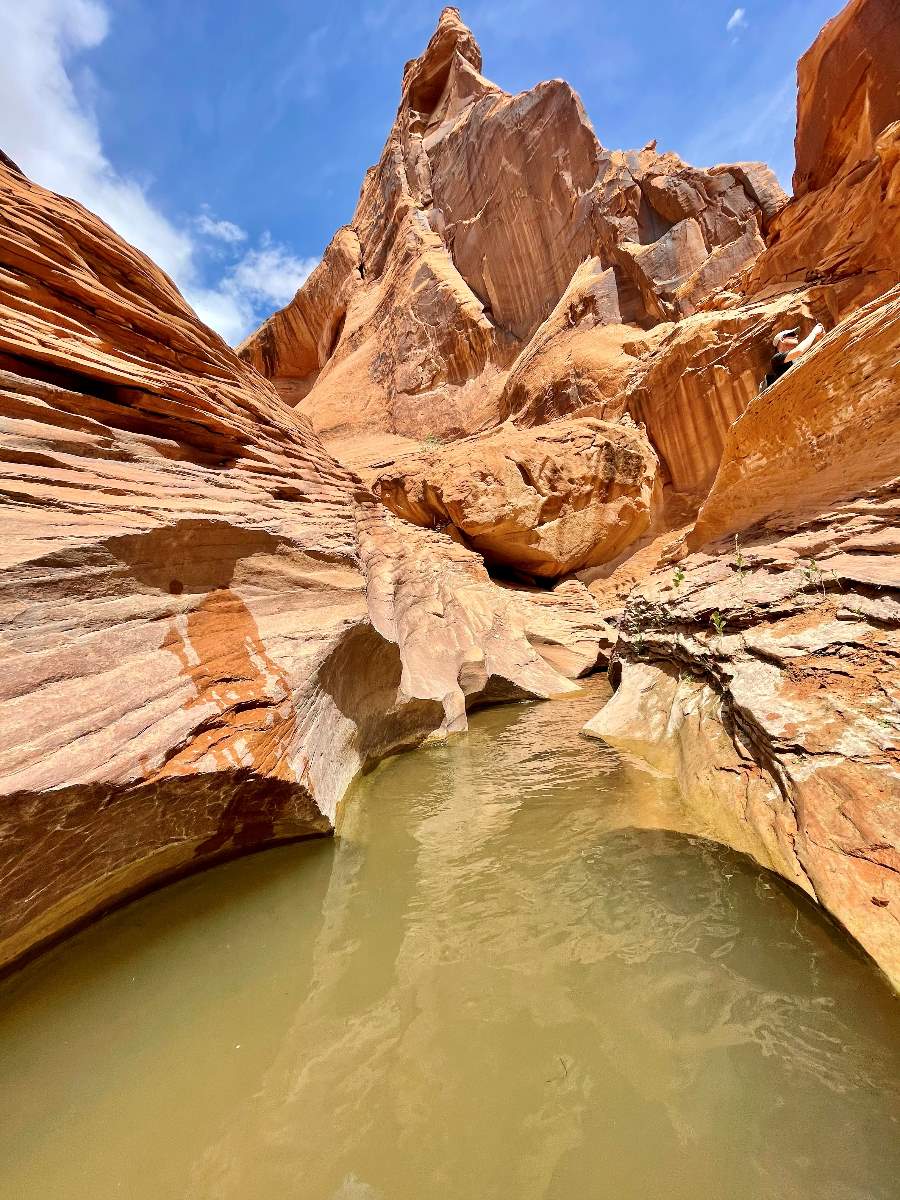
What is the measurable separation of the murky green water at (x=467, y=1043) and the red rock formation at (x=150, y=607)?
21.8 inches

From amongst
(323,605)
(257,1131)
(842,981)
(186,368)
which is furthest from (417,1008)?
(186,368)

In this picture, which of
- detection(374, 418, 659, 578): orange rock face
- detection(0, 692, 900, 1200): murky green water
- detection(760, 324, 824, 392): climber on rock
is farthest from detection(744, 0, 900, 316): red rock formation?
detection(0, 692, 900, 1200): murky green water

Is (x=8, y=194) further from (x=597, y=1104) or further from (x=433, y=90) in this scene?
(x=433, y=90)

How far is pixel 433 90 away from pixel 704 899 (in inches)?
1607

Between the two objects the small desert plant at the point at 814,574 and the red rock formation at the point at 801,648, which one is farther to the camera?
the small desert plant at the point at 814,574

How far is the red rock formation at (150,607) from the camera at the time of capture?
248 centimetres

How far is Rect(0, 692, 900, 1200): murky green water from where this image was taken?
1336mm

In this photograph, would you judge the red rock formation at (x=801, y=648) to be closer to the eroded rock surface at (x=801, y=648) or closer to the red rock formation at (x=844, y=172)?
the eroded rock surface at (x=801, y=648)

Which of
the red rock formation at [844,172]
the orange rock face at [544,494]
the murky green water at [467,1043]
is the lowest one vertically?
the murky green water at [467,1043]

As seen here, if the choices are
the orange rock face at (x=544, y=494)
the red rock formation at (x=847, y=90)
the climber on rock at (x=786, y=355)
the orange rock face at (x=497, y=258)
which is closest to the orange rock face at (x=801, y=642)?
the climber on rock at (x=786, y=355)

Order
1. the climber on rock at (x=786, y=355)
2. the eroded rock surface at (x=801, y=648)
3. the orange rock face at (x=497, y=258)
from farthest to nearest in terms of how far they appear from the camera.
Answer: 1. the orange rock face at (x=497, y=258)
2. the climber on rock at (x=786, y=355)
3. the eroded rock surface at (x=801, y=648)

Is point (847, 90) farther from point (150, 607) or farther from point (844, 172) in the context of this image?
point (150, 607)

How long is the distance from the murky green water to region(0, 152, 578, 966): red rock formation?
21.8 inches

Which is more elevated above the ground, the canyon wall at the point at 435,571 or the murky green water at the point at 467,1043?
the canyon wall at the point at 435,571
